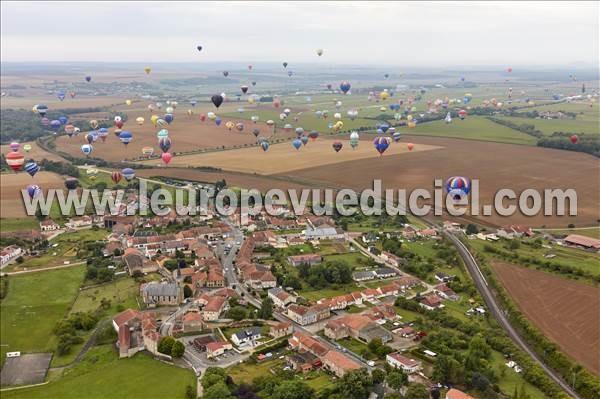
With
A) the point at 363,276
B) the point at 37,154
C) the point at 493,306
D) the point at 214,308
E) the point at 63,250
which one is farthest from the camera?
the point at 37,154

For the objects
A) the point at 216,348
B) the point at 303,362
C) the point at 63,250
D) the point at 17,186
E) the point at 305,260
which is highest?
the point at 17,186

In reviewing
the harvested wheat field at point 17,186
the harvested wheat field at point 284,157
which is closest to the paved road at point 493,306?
the harvested wheat field at point 284,157

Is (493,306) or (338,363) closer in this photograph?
(338,363)

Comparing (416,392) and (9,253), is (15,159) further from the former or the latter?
(416,392)

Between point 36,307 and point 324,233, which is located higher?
point 324,233

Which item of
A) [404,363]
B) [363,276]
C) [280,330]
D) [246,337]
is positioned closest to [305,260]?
[363,276]

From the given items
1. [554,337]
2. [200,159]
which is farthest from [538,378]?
[200,159]

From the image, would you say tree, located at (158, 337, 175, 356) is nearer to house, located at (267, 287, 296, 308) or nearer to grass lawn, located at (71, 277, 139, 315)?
grass lawn, located at (71, 277, 139, 315)
